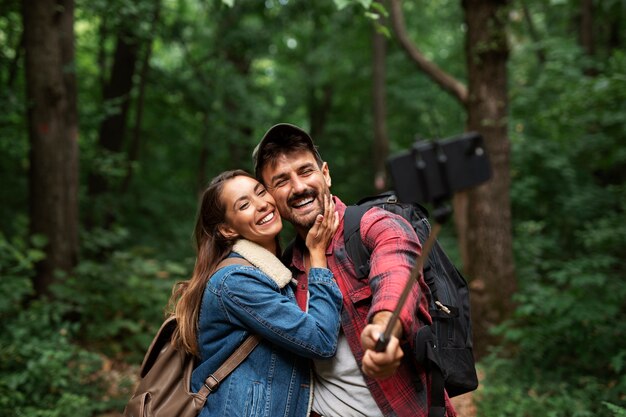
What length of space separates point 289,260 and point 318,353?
0.70 m

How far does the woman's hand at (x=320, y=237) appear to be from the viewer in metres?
2.35

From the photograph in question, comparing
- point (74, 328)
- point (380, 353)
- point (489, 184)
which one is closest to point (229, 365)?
point (380, 353)

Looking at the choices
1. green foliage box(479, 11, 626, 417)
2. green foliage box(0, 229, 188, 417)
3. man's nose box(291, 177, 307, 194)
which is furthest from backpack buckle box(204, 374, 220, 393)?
green foliage box(0, 229, 188, 417)

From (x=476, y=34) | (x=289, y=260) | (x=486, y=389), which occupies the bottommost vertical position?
(x=486, y=389)

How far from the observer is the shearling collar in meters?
2.44

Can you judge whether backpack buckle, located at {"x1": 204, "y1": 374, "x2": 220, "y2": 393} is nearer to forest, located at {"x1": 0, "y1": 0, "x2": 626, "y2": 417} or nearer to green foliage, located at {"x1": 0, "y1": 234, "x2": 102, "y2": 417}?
forest, located at {"x1": 0, "y1": 0, "x2": 626, "y2": 417}

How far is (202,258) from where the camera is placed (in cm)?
262

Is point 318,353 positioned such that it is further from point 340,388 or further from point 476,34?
point 476,34

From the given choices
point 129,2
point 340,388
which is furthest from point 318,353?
point 129,2

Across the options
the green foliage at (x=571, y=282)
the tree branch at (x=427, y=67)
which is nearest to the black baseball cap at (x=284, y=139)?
the green foliage at (x=571, y=282)

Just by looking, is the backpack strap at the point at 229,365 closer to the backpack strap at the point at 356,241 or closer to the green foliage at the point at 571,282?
the backpack strap at the point at 356,241

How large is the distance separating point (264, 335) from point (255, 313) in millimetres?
102

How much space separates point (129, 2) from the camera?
288 inches

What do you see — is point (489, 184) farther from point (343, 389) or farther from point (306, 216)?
point (343, 389)
